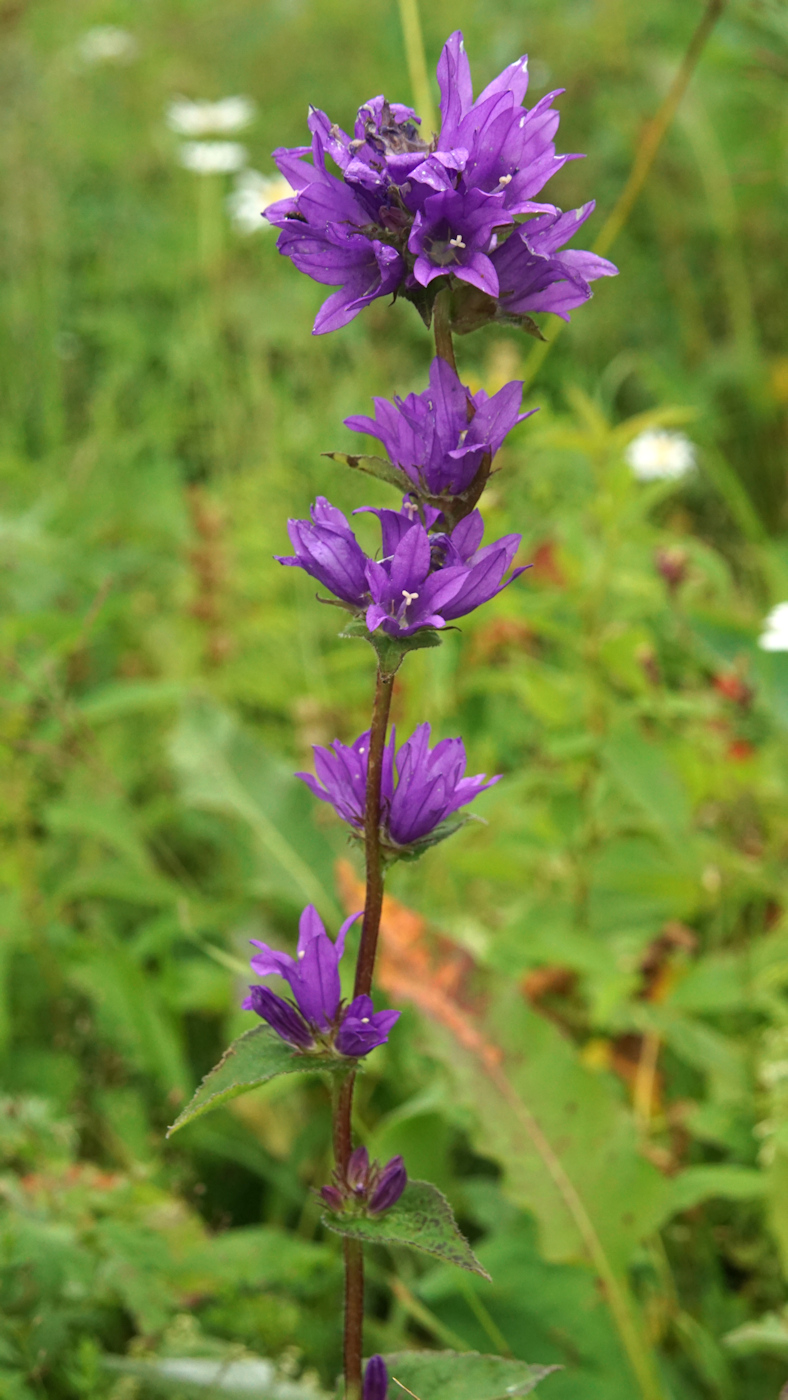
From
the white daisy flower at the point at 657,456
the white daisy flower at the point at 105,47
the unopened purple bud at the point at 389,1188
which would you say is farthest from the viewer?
the white daisy flower at the point at 105,47

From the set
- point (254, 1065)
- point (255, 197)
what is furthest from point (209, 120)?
point (254, 1065)

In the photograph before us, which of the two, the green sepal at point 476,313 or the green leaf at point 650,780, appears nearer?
the green sepal at point 476,313

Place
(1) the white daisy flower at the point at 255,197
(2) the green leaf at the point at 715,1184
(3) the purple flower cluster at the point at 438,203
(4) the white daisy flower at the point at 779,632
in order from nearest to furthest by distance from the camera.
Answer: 1. (3) the purple flower cluster at the point at 438,203
2. (2) the green leaf at the point at 715,1184
3. (4) the white daisy flower at the point at 779,632
4. (1) the white daisy flower at the point at 255,197

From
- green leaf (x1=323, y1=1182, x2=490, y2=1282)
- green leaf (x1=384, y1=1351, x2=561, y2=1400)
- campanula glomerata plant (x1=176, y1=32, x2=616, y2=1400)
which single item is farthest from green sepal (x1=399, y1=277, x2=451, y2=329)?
green leaf (x1=384, y1=1351, x2=561, y2=1400)

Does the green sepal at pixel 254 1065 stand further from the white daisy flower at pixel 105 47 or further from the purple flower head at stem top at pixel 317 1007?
the white daisy flower at pixel 105 47

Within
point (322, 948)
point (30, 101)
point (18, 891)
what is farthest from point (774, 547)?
point (30, 101)

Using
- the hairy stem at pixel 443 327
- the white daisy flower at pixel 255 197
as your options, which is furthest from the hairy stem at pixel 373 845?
the white daisy flower at pixel 255 197

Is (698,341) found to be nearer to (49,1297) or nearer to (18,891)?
(18,891)

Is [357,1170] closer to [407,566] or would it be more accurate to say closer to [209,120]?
[407,566]
